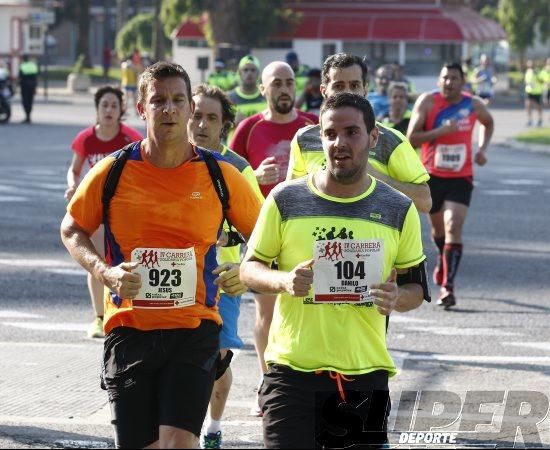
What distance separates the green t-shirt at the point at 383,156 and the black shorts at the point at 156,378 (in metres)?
1.96

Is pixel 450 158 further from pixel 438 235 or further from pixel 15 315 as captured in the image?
pixel 15 315

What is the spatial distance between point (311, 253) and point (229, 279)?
0.48m

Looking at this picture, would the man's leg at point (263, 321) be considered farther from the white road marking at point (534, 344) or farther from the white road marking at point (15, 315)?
the white road marking at point (15, 315)

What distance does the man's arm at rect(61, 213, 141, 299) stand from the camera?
18.6 feet

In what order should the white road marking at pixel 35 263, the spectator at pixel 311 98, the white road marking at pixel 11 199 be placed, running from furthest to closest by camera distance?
the white road marking at pixel 11 199 < the spectator at pixel 311 98 < the white road marking at pixel 35 263

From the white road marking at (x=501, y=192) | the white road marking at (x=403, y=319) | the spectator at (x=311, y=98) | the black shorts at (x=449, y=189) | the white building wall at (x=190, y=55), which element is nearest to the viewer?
the white road marking at (x=403, y=319)

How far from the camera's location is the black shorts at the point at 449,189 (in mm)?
12848

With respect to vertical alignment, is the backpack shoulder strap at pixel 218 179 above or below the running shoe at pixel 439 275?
above

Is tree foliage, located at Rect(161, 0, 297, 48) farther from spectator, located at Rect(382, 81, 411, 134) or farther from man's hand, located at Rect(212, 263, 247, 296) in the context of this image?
man's hand, located at Rect(212, 263, 247, 296)

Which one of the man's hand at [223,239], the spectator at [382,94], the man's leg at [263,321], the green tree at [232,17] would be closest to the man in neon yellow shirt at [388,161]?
the man's hand at [223,239]

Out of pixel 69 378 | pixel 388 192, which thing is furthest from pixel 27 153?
pixel 388 192

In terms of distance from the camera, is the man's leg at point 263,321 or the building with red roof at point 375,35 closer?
the man's leg at point 263,321

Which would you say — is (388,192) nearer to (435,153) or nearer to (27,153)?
(435,153)

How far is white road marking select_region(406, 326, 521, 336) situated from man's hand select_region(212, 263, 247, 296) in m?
5.24
